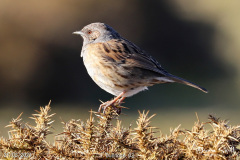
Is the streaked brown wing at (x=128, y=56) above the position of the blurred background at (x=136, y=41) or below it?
below

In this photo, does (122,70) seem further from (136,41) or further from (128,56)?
(136,41)

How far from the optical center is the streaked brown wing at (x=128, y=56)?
134 inches

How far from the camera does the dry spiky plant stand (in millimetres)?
1517

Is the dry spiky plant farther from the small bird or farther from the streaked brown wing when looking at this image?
the streaked brown wing

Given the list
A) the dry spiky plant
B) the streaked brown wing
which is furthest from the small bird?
the dry spiky plant

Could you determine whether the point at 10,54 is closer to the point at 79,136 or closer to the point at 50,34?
Answer: the point at 50,34

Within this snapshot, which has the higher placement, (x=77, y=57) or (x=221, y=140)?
(x=77, y=57)

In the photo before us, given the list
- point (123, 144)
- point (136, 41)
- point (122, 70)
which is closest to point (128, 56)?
point (122, 70)

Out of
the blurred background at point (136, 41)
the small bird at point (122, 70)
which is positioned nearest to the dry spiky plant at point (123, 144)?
the small bird at point (122, 70)

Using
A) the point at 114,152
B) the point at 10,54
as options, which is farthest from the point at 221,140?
the point at 10,54

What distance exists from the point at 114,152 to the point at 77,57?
592cm

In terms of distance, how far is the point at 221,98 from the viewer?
827cm

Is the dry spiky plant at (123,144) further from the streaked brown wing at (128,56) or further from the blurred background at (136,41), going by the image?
the blurred background at (136,41)

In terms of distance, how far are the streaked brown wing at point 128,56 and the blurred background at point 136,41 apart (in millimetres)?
2366
